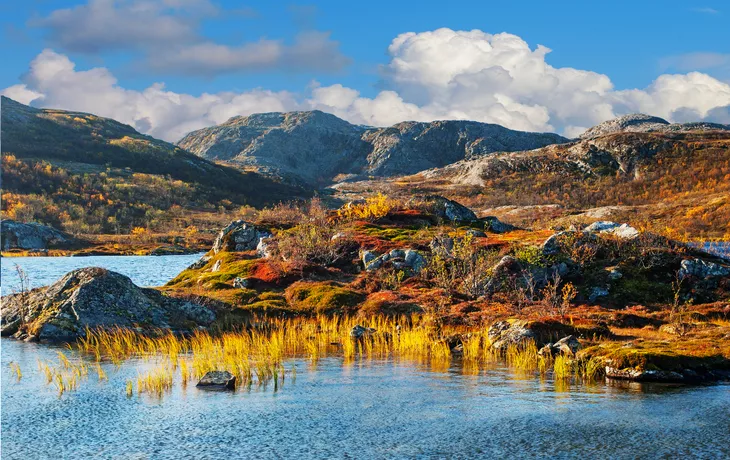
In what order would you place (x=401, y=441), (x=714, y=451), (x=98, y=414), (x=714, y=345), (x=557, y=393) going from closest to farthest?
(x=714, y=451), (x=401, y=441), (x=98, y=414), (x=557, y=393), (x=714, y=345)

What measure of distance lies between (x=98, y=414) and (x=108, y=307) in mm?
19411

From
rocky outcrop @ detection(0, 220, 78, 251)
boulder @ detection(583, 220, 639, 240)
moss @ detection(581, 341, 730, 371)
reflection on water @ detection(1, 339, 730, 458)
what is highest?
rocky outcrop @ detection(0, 220, 78, 251)

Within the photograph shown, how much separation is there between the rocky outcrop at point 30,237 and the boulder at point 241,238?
96.4m

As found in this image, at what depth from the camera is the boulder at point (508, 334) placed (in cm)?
3136

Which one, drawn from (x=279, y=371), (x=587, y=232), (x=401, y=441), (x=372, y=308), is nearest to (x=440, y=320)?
(x=372, y=308)

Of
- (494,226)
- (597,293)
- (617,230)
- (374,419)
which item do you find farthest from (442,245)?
(374,419)

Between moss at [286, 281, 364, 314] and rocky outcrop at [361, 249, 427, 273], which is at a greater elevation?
rocky outcrop at [361, 249, 427, 273]

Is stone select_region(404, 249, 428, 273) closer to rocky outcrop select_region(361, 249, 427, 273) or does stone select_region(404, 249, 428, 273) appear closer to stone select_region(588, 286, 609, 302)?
rocky outcrop select_region(361, 249, 427, 273)

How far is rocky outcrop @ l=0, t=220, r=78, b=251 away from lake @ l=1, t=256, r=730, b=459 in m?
133

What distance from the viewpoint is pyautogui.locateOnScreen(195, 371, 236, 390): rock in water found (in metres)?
A: 23.5

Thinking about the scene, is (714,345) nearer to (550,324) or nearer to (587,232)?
(550,324)

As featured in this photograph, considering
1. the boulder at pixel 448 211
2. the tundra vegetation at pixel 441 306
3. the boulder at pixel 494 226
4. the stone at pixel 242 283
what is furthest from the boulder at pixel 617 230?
the stone at pixel 242 283

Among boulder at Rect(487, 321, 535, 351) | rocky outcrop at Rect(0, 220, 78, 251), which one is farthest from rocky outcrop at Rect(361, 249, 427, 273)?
rocky outcrop at Rect(0, 220, 78, 251)

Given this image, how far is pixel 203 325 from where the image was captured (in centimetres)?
3966
